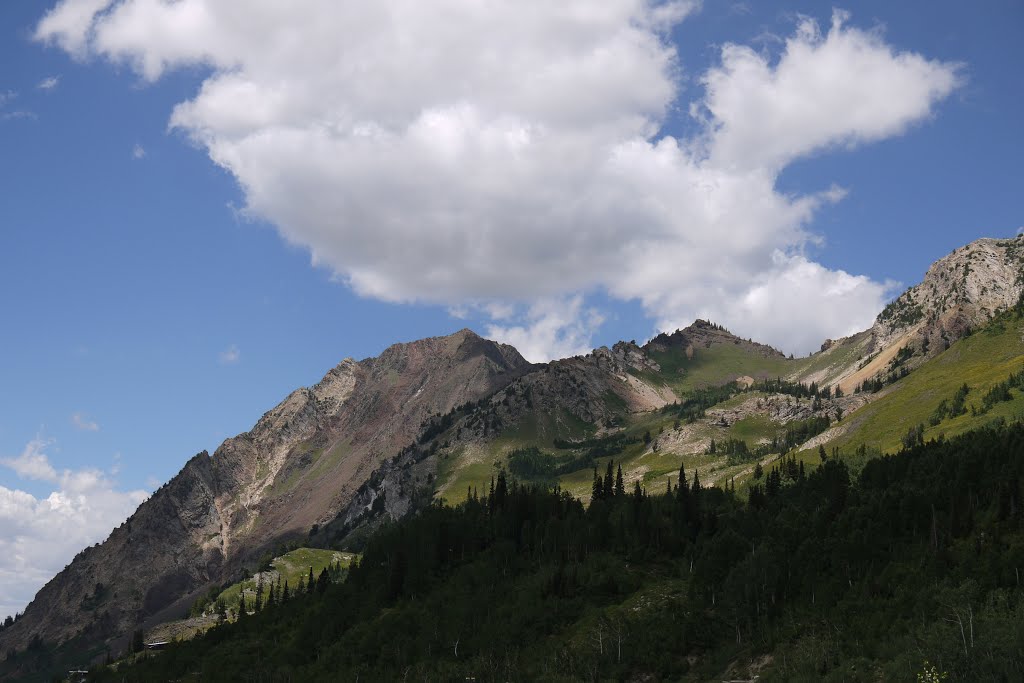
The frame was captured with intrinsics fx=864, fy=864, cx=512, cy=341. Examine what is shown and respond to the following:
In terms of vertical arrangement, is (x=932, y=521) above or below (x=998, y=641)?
above

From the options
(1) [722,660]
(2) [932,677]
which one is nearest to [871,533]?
(1) [722,660]

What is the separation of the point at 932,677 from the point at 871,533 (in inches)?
3203

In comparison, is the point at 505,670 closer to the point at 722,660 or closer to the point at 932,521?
the point at 722,660

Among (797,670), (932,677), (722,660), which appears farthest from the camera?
(722,660)

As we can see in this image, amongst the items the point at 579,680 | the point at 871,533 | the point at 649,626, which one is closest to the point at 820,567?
the point at 871,533

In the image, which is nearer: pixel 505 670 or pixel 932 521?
pixel 932 521

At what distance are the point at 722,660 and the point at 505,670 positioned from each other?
169 ft

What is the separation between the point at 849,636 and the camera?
502 feet

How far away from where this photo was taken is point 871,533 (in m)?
187

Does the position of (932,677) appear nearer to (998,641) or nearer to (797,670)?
(998,641)

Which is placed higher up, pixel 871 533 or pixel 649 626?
pixel 871 533

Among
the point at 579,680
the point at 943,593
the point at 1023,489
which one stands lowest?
the point at 579,680

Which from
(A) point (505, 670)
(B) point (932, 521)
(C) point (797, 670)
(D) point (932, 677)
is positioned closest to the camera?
(D) point (932, 677)

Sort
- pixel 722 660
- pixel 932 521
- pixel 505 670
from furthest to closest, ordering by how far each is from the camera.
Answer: pixel 505 670, pixel 932 521, pixel 722 660
